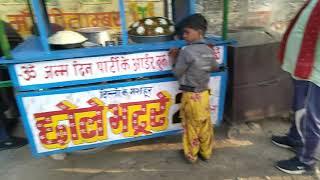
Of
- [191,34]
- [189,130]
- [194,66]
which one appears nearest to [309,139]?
[189,130]

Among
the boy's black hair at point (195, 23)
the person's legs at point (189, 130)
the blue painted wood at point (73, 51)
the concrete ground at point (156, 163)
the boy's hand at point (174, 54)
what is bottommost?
the concrete ground at point (156, 163)

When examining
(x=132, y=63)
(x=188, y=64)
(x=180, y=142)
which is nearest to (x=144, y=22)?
(x=132, y=63)

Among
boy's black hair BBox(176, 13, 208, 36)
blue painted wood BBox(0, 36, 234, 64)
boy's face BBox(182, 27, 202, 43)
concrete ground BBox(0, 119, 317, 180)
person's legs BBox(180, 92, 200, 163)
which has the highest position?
boy's black hair BBox(176, 13, 208, 36)

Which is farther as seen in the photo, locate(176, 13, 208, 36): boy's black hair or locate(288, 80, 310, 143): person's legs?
locate(288, 80, 310, 143): person's legs

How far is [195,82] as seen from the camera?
2.23 metres

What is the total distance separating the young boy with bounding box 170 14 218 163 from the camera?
84.4 inches

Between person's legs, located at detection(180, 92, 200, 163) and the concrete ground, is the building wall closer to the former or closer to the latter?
the concrete ground

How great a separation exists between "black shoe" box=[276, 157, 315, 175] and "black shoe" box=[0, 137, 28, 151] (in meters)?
2.52

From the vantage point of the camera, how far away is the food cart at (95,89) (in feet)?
6.90

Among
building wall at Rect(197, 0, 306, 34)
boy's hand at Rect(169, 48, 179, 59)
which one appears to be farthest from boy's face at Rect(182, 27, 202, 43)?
building wall at Rect(197, 0, 306, 34)

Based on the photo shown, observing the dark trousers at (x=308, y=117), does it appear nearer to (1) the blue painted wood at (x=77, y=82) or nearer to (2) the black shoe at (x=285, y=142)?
(2) the black shoe at (x=285, y=142)

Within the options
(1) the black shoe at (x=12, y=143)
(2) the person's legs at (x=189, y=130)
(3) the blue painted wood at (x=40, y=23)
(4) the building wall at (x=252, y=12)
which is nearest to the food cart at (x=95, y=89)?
(3) the blue painted wood at (x=40, y=23)

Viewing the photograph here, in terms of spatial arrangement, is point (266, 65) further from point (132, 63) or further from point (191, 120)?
point (132, 63)

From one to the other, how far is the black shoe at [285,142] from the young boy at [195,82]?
0.73 m
